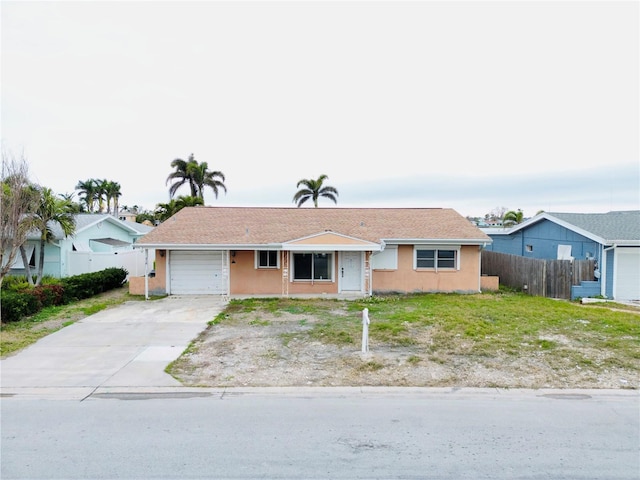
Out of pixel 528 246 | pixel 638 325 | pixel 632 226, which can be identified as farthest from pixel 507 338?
pixel 528 246

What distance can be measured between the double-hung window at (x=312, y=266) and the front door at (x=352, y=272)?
613mm

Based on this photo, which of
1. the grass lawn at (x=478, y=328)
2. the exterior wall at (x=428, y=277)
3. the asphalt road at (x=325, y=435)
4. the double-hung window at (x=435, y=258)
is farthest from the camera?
the double-hung window at (x=435, y=258)

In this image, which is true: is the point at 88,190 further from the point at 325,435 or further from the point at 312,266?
the point at 325,435

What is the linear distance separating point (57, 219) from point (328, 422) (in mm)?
16636

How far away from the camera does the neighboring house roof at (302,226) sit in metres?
17.7

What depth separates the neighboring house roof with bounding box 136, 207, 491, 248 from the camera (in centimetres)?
1769

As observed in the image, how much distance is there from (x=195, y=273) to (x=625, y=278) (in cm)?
1802

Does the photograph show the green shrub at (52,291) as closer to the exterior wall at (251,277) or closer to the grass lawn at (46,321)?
the grass lawn at (46,321)

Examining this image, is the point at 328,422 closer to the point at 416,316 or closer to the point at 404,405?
the point at 404,405

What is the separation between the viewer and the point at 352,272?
18.2 metres

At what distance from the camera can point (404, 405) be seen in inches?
258

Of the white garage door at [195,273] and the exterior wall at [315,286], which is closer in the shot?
the exterior wall at [315,286]

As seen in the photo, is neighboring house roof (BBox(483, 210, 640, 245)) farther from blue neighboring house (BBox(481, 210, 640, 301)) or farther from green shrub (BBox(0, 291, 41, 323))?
green shrub (BBox(0, 291, 41, 323))

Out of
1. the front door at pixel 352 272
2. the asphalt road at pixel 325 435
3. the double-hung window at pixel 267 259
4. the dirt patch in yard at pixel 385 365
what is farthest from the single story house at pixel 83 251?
the asphalt road at pixel 325 435
